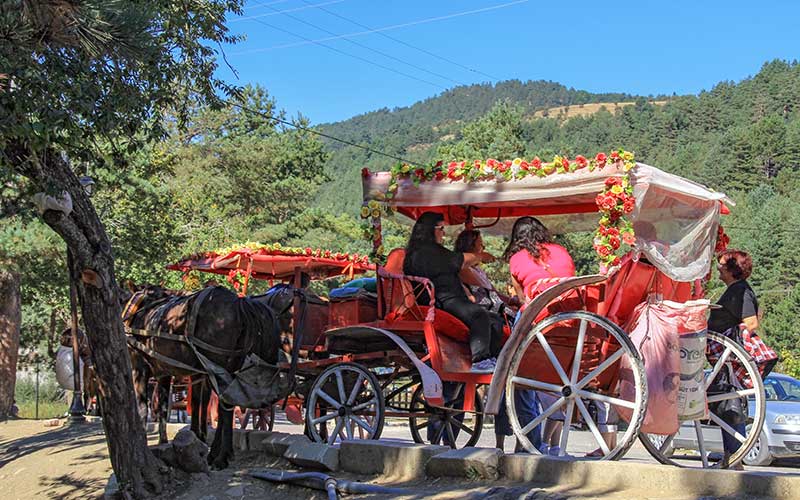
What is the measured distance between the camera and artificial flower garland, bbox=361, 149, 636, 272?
7.96 meters

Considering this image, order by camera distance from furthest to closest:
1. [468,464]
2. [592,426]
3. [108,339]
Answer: [108,339] → [592,426] → [468,464]

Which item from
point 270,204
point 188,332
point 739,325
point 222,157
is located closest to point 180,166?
point 222,157

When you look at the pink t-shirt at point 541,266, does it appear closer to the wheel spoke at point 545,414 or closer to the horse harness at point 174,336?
the wheel spoke at point 545,414

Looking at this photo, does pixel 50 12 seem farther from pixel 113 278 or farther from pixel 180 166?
pixel 180 166

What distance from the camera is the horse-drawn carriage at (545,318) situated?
26.1 feet

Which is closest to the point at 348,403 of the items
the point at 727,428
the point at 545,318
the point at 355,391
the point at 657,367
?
the point at 355,391

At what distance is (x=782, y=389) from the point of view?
16.8 m

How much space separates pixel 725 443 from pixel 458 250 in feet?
10.3

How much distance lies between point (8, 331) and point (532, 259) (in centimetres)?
1553

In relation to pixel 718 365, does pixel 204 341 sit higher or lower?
higher

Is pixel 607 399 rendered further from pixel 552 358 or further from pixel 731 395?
pixel 731 395

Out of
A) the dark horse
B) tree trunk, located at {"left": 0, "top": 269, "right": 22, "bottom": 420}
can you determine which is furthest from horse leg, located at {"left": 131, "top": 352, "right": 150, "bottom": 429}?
tree trunk, located at {"left": 0, "top": 269, "right": 22, "bottom": 420}

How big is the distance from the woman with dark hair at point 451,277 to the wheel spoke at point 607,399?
1.57 meters

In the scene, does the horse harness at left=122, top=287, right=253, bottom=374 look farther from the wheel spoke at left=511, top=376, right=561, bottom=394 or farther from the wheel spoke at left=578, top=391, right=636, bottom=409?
the wheel spoke at left=578, top=391, right=636, bottom=409
